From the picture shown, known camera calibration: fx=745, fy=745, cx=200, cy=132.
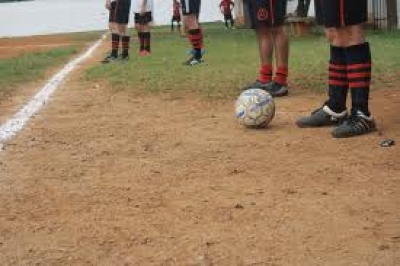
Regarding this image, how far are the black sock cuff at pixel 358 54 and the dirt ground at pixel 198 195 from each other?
0.46 m

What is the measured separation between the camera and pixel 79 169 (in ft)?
13.1

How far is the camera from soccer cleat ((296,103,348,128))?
491cm

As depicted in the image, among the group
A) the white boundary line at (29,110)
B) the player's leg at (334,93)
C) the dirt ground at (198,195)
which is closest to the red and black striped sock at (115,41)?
the white boundary line at (29,110)

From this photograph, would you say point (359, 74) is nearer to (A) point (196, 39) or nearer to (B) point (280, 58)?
(B) point (280, 58)

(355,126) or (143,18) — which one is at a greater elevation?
(143,18)

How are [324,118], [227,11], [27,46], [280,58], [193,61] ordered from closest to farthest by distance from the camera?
[324,118] → [280,58] → [193,61] → [27,46] → [227,11]

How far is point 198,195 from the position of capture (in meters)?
3.37

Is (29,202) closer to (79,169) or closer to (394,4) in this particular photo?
(79,169)

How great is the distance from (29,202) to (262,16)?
136 inches

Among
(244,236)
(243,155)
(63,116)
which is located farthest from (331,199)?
(63,116)

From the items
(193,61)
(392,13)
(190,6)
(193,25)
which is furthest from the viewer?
(392,13)

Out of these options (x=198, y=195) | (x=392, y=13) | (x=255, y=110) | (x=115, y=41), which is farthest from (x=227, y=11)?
(x=198, y=195)

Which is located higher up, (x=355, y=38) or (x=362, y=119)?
(x=355, y=38)

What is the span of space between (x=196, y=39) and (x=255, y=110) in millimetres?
5589
